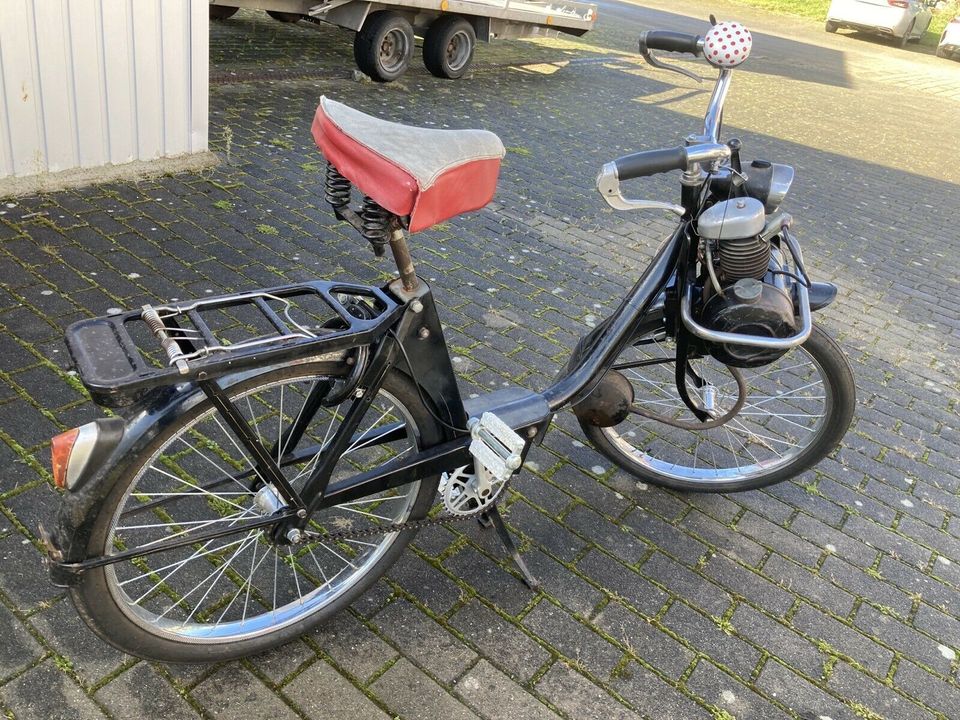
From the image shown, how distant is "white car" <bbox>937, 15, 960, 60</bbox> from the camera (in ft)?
64.4

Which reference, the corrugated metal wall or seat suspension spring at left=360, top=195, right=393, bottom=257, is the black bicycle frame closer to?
seat suspension spring at left=360, top=195, right=393, bottom=257

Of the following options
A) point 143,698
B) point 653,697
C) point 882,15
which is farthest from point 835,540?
point 882,15

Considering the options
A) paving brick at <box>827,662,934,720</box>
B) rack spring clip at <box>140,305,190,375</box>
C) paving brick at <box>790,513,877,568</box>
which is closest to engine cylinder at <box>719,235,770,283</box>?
paving brick at <box>790,513,877,568</box>

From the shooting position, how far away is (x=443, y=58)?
32.1ft

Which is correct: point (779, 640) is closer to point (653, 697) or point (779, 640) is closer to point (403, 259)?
point (653, 697)

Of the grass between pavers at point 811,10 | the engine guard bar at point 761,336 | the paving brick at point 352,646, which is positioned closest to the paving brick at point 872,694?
the engine guard bar at point 761,336

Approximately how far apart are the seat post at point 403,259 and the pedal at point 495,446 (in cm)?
52

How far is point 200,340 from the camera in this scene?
1.93m

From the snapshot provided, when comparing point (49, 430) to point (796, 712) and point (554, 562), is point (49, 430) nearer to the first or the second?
point (554, 562)

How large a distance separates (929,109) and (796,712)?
45.5ft

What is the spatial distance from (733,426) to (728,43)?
173 cm

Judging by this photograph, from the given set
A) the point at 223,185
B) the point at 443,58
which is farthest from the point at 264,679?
the point at 443,58

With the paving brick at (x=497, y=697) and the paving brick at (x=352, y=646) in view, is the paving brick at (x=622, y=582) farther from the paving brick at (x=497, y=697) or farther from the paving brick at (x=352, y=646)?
the paving brick at (x=352, y=646)

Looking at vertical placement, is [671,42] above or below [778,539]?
above
